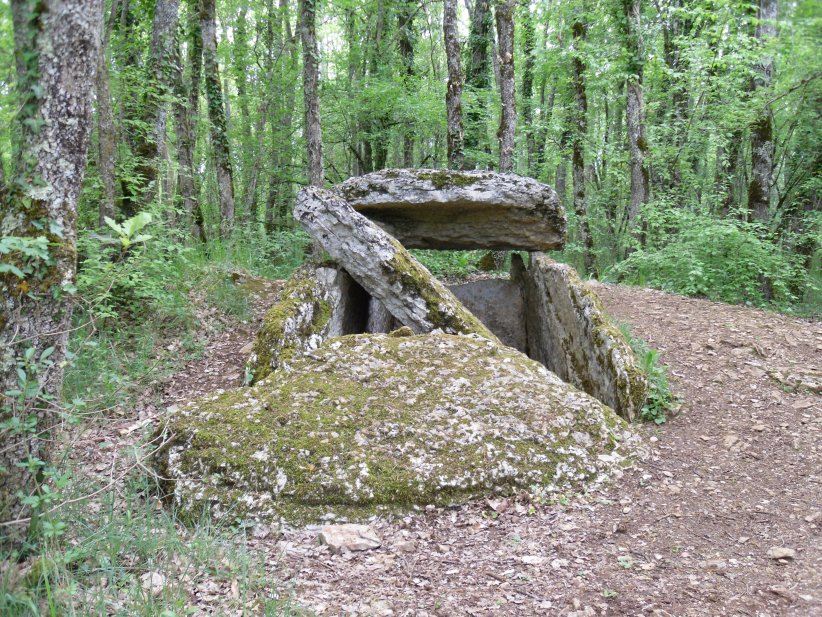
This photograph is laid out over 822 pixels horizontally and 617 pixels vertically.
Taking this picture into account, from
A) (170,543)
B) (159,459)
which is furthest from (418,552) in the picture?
(159,459)

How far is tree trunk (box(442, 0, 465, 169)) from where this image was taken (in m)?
9.48

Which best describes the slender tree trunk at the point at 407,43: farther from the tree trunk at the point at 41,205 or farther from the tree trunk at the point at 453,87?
the tree trunk at the point at 41,205

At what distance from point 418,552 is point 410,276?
10.4 feet

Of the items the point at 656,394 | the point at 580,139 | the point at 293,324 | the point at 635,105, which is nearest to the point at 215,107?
the point at 293,324

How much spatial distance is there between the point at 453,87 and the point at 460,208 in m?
3.54

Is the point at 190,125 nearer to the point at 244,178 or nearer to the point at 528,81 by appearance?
the point at 244,178

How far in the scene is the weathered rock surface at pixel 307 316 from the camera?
17.0 feet

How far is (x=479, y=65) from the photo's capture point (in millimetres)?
13734

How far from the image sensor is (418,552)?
3252 millimetres

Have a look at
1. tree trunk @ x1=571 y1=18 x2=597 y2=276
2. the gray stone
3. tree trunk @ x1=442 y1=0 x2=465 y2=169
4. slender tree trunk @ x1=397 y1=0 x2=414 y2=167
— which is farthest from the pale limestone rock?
slender tree trunk @ x1=397 y1=0 x2=414 y2=167

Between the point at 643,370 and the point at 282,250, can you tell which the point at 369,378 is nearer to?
the point at 643,370

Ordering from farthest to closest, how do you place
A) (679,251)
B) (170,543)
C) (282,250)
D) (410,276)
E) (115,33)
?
(282,250) < (679,251) < (115,33) < (410,276) < (170,543)

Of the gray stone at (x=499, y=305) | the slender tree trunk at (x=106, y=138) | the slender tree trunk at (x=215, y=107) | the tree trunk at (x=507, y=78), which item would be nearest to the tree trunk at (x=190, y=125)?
the slender tree trunk at (x=215, y=107)

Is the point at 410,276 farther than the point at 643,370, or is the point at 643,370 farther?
the point at 410,276
